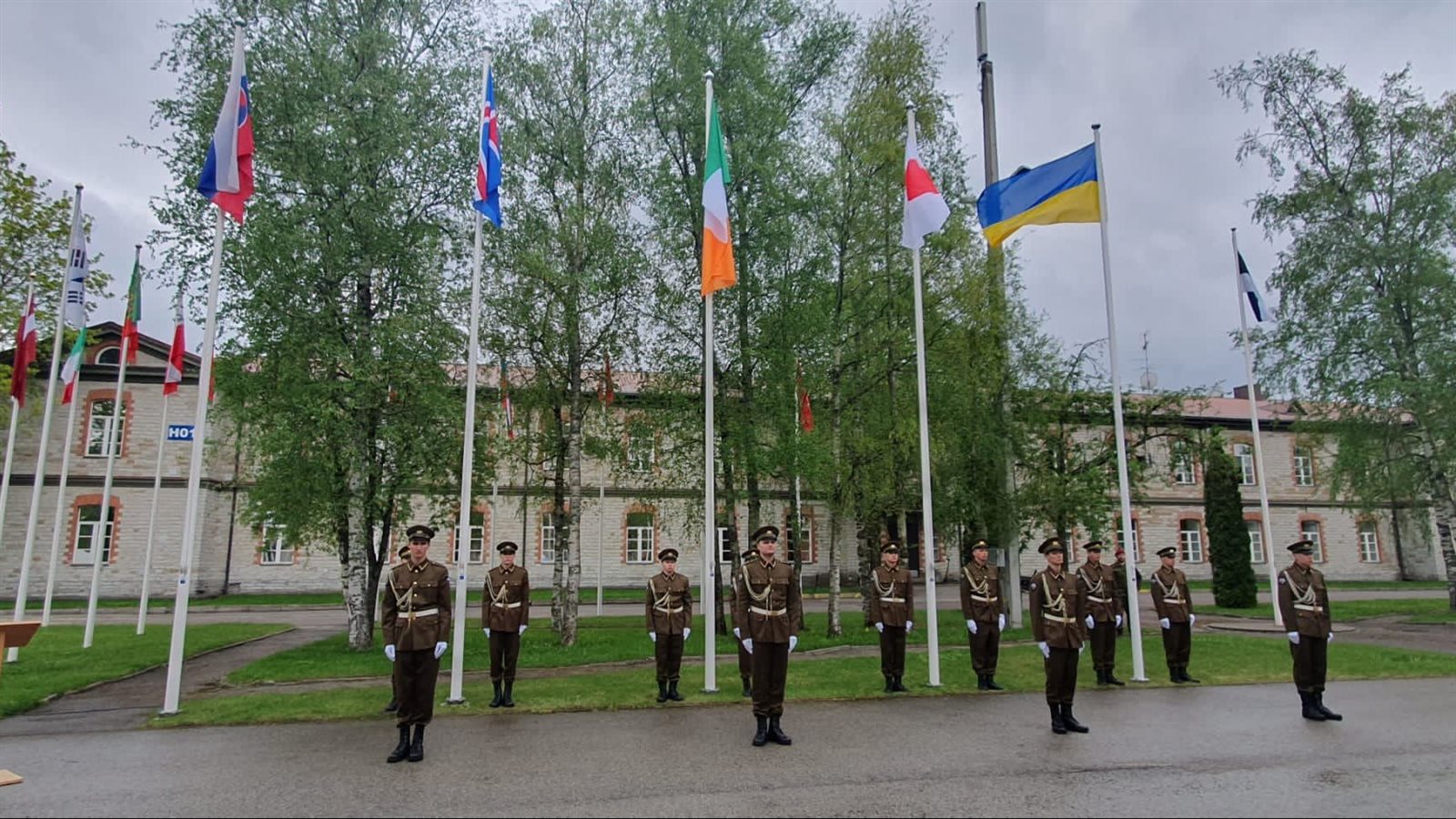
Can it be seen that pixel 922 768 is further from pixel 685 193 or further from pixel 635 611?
pixel 635 611

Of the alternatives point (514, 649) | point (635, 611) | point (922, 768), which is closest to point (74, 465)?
point (635, 611)

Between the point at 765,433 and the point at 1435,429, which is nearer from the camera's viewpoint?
the point at 765,433

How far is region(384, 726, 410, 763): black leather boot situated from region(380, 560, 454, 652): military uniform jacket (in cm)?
78

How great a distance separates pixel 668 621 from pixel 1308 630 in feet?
26.7

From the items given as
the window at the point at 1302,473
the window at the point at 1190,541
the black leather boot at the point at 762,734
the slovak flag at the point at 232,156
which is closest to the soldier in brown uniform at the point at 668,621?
the black leather boot at the point at 762,734

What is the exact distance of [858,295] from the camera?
19922 mm

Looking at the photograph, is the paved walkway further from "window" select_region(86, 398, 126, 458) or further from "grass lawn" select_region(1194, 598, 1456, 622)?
"window" select_region(86, 398, 126, 458)

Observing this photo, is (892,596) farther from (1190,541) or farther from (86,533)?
(1190,541)

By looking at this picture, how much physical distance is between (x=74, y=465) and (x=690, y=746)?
36.2 m

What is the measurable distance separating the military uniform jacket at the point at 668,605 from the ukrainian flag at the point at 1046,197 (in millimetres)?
7806

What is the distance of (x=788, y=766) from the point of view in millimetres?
7762

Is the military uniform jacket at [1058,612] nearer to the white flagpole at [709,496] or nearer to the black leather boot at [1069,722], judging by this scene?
the black leather boot at [1069,722]

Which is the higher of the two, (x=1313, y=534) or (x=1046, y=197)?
(x=1046, y=197)

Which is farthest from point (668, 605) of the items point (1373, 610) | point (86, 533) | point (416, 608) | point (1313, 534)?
point (1313, 534)
